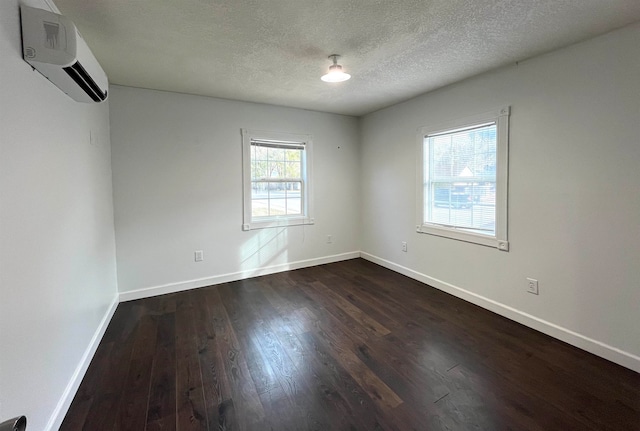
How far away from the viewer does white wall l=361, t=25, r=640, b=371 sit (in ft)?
6.85

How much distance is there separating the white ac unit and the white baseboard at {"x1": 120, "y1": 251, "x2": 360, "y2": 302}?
97.2 inches

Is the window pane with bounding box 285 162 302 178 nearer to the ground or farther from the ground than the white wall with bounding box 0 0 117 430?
farther from the ground

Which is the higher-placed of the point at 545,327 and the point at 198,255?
the point at 198,255

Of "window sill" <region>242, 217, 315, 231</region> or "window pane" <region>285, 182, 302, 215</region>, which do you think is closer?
"window sill" <region>242, 217, 315, 231</region>

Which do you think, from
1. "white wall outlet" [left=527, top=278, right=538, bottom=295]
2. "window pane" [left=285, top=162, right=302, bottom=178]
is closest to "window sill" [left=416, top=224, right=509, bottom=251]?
"white wall outlet" [left=527, top=278, right=538, bottom=295]

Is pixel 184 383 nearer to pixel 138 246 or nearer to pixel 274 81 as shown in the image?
pixel 138 246

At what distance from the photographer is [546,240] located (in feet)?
8.38

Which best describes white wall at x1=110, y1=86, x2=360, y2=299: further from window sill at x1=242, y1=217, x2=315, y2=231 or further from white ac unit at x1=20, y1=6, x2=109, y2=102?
white ac unit at x1=20, y1=6, x2=109, y2=102

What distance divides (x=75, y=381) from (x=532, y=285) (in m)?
3.62

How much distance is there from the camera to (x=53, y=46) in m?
1.49

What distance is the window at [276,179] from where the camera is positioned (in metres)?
4.04

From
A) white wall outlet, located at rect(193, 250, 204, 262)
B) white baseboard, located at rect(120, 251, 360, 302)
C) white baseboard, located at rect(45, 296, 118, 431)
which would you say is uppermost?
white wall outlet, located at rect(193, 250, 204, 262)

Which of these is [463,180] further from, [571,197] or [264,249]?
[264,249]

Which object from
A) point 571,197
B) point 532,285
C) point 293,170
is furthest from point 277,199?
point 571,197
